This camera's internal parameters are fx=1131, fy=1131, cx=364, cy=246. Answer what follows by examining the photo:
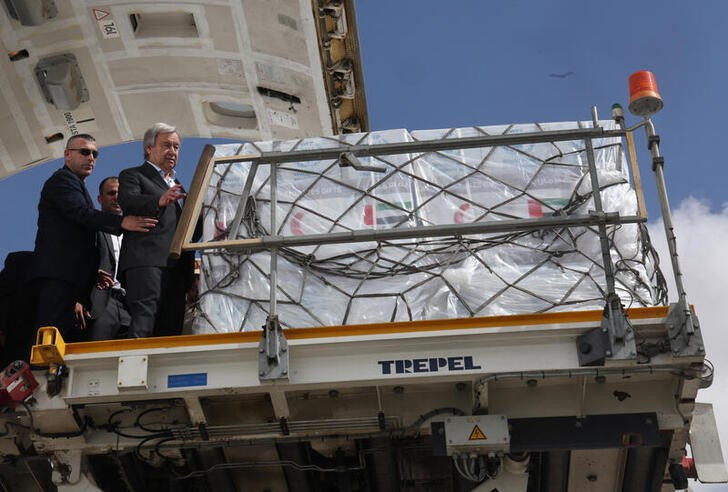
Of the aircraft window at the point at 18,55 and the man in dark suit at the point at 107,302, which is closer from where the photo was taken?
the man in dark suit at the point at 107,302

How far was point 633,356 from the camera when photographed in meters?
5.89

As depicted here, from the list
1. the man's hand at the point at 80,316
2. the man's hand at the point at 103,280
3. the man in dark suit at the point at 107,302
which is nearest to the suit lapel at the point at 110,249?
the man in dark suit at the point at 107,302

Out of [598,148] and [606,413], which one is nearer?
[606,413]

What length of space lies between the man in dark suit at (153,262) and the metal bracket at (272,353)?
1.03 m

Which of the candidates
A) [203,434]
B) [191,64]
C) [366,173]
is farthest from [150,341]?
[191,64]

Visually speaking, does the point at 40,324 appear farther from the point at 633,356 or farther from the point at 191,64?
the point at 191,64

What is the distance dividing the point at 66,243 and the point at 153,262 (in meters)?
0.60

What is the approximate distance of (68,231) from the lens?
7211mm

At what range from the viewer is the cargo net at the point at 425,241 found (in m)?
7.02

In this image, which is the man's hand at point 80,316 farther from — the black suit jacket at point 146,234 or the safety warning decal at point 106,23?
the safety warning decal at point 106,23

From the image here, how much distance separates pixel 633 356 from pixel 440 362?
103cm

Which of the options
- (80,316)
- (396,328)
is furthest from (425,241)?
(80,316)

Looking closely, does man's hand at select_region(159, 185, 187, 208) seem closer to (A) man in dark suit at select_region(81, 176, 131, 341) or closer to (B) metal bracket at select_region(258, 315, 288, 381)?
(A) man in dark suit at select_region(81, 176, 131, 341)

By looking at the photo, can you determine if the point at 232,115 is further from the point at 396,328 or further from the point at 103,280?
the point at 396,328
